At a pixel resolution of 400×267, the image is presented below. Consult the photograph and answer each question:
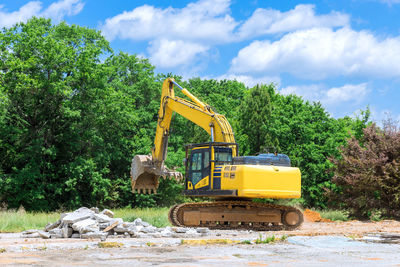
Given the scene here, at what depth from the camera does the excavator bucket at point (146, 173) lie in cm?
2167

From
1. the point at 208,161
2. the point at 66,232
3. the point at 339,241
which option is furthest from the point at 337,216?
the point at 66,232

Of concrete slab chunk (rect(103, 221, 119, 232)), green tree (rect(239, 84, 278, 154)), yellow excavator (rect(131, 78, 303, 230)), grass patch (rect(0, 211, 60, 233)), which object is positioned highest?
green tree (rect(239, 84, 278, 154))

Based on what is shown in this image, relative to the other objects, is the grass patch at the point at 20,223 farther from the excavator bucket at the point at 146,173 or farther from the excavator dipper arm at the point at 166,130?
the excavator dipper arm at the point at 166,130

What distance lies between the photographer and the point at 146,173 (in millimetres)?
22109

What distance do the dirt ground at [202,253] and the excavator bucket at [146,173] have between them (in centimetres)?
787

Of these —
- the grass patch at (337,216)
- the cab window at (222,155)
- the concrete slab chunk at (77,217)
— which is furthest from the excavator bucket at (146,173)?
the grass patch at (337,216)

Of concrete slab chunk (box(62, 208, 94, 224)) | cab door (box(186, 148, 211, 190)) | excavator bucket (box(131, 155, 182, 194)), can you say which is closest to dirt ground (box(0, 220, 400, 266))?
concrete slab chunk (box(62, 208, 94, 224))

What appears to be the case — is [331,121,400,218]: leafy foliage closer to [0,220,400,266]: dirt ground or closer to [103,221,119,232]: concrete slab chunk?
[0,220,400,266]: dirt ground

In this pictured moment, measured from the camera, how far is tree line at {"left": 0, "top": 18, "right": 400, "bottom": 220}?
28.0 metres

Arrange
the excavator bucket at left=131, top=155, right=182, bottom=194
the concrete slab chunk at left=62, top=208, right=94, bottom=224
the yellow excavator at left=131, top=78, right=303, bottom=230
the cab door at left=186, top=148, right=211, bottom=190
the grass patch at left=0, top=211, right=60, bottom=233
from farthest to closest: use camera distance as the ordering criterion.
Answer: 1. the excavator bucket at left=131, top=155, right=182, bottom=194
2. the cab door at left=186, top=148, right=211, bottom=190
3. the yellow excavator at left=131, top=78, right=303, bottom=230
4. the grass patch at left=0, top=211, right=60, bottom=233
5. the concrete slab chunk at left=62, top=208, right=94, bottom=224

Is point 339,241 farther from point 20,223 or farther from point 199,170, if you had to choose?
point 20,223

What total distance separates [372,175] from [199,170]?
1012cm

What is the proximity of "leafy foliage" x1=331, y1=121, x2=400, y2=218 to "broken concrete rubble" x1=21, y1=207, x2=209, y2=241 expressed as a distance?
12884 millimetres

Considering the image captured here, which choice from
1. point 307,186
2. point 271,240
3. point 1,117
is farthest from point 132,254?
point 307,186
